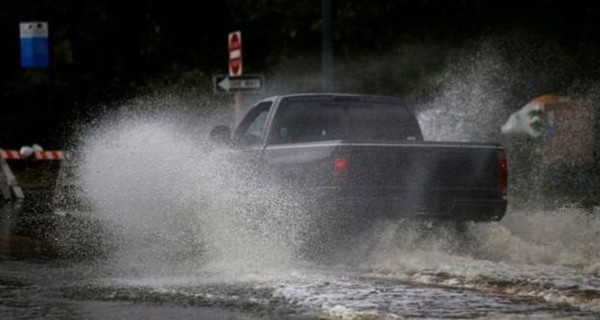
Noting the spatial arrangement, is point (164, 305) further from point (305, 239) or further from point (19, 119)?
point (19, 119)

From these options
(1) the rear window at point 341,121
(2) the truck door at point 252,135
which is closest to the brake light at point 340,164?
(2) the truck door at point 252,135

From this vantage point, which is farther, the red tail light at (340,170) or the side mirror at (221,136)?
the side mirror at (221,136)

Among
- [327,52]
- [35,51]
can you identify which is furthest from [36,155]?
[35,51]

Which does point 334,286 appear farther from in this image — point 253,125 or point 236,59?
→ point 236,59

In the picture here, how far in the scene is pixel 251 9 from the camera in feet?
110

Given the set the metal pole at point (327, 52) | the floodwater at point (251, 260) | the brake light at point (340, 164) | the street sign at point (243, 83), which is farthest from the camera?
the metal pole at point (327, 52)

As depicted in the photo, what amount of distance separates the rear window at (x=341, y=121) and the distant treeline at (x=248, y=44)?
555 inches

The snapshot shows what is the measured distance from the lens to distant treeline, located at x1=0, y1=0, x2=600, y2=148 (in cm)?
3030

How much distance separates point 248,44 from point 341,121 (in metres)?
21.8

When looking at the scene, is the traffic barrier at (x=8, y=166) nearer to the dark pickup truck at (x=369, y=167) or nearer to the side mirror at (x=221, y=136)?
the side mirror at (x=221, y=136)

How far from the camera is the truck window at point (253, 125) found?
14.6 metres

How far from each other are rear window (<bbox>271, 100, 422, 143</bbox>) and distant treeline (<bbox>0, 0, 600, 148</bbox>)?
14.1 metres

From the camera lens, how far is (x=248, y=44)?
3600cm

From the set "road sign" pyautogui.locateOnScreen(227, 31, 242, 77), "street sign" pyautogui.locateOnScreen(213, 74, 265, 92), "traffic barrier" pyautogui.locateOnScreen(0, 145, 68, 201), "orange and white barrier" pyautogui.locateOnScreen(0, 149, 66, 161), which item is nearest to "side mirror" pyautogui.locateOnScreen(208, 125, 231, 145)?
"street sign" pyautogui.locateOnScreen(213, 74, 265, 92)
